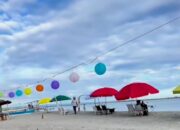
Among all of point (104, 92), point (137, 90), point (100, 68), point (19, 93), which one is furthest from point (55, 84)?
point (100, 68)

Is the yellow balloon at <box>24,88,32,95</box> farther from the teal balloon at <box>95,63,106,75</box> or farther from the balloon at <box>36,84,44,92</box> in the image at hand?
the teal balloon at <box>95,63,106,75</box>

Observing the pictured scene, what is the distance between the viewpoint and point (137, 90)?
64.4 ft

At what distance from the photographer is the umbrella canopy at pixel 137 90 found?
19531 millimetres

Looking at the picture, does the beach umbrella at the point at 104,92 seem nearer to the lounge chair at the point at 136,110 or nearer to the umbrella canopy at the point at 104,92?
the umbrella canopy at the point at 104,92

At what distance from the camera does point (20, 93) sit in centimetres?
3212

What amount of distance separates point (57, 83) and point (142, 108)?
28.4 ft

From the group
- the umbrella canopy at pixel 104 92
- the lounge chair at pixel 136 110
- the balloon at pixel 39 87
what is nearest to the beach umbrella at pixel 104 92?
the umbrella canopy at pixel 104 92

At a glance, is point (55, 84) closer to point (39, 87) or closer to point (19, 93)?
point (39, 87)

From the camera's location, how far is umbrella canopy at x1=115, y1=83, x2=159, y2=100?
19531 millimetres

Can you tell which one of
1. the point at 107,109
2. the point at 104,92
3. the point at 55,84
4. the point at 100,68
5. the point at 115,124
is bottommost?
the point at 115,124

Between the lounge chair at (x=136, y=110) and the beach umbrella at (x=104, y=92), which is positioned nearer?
the lounge chair at (x=136, y=110)

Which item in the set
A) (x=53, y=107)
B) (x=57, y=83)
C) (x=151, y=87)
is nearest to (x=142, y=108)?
(x=151, y=87)

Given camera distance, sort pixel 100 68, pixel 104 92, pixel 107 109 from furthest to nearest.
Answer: pixel 107 109 → pixel 104 92 → pixel 100 68

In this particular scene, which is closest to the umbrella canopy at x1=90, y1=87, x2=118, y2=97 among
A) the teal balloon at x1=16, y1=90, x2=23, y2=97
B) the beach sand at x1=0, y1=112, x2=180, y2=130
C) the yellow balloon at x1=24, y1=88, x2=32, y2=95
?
the beach sand at x1=0, y1=112, x2=180, y2=130
